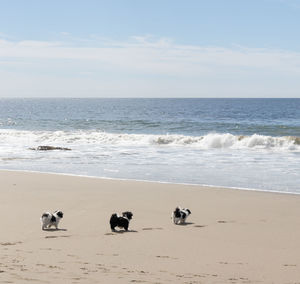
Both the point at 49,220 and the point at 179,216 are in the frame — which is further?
the point at 179,216

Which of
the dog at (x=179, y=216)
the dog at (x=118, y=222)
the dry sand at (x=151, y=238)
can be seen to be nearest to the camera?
the dry sand at (x=151, y=238)

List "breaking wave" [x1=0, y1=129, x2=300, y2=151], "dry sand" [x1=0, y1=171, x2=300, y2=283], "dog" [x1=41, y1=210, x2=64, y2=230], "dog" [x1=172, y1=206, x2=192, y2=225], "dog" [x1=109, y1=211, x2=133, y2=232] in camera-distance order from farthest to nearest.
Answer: "breaking wave" [x1=0, y1=129, x2=300, y2=151] → "dog" [x1=172, y1=206, x2=192, y2=225] → "dog" [x1=41, y1=210, x2=64, y2=230] → "dog" [x1=109, y1=211, x2=133, y2=232] → "dry sand" [x1=0, y1=171, x2=300, y2=283]

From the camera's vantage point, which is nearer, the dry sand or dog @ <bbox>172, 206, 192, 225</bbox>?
the dry sand

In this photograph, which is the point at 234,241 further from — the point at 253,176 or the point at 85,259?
the point at 253,176

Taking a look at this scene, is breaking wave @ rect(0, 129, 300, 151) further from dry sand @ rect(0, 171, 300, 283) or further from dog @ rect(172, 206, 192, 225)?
dog @ rect(172, 206, 192, 225)

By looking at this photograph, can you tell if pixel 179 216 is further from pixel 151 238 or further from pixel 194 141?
pixel 194 141

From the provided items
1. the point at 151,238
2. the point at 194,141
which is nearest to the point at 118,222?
the point at 151,238

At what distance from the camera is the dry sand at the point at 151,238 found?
249 inches

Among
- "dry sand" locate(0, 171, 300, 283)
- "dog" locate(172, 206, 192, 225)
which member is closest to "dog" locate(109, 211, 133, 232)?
"dry sand" locate(0, 171, 300, 283)

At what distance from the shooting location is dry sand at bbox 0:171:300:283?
6.32 meters

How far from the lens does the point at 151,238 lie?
833cm

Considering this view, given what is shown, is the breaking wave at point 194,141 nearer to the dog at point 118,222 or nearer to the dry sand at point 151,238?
the dry sand at point 151,238

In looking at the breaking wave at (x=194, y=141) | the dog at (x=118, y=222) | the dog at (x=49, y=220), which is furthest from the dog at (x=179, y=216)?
the breaking wave at (x=194, y=141)

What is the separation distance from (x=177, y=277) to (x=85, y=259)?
4.96 ft
